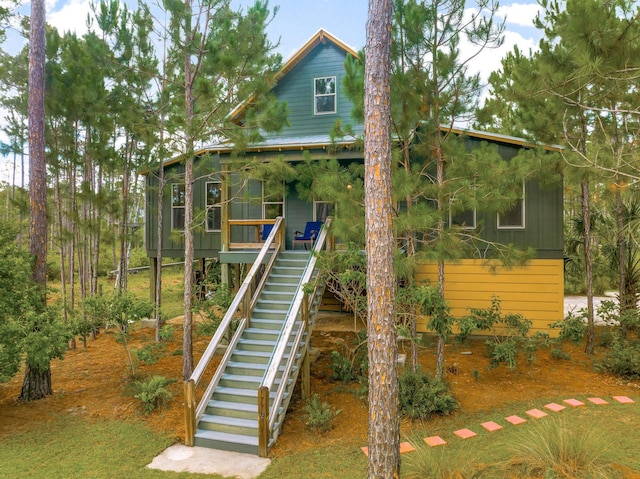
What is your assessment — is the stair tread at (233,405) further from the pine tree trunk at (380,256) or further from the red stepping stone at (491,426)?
the red stepping stone at (491,426)

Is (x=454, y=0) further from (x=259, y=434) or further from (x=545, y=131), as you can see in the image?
(x=259, y=434)

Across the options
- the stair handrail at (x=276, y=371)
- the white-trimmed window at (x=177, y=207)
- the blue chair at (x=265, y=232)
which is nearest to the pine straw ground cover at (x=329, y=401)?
the stair handrail at (x=276, y=371)

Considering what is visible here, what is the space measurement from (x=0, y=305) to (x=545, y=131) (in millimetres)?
10705

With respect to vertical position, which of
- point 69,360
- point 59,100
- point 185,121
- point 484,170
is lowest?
point 69,360

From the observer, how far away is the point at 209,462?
518cm

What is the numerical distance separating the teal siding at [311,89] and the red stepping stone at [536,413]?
8569mm

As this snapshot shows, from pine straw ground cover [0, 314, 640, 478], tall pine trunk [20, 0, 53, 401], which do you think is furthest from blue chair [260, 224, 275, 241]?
tall pine trunk [20, 0, 53, 401]

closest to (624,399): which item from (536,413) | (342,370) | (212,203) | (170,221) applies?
(536,413)

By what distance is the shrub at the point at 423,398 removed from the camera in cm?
616

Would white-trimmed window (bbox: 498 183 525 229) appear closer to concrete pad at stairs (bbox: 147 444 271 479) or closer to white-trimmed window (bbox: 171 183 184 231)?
concrete pad at stairs (bbox: 147 444 271 479)

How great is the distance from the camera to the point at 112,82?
1041 centimetres

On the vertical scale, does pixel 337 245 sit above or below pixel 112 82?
below

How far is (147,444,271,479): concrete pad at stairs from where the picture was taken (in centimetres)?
494

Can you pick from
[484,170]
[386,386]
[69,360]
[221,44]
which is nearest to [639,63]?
[484,170]
